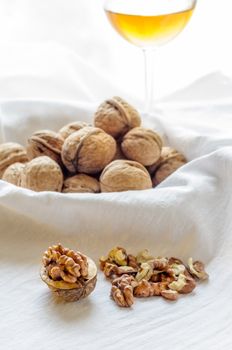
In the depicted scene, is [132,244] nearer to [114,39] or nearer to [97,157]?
[97,157]

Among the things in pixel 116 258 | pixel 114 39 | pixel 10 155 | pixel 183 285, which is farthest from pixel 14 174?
pixel 114 39

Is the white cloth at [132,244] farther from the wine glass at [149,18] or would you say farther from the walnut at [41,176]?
the wine glass at [149,18]

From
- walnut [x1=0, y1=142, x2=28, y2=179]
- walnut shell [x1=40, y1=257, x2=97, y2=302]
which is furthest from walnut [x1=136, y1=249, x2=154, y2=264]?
walnut [x1=0, y1=142, x2=28, y2=179]

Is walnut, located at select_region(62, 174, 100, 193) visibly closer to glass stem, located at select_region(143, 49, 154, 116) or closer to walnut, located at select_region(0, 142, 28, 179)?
walnut, located at select_region(0, 142, 28, 179)

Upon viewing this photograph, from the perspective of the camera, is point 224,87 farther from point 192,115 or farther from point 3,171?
point 3,171

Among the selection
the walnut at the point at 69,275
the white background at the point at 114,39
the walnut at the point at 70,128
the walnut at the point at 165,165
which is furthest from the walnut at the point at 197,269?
the white background at the point at 114,39

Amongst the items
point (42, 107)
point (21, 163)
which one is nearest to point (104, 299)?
point (21, 163)

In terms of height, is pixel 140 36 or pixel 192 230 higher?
pixel 140 36
